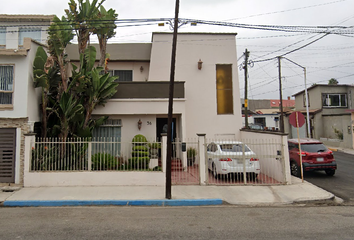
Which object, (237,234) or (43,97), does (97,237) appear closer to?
(237,234)

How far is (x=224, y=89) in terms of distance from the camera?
14.3m

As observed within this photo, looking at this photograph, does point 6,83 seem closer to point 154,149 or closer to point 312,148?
point 154,149

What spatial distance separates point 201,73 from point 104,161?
7.79 meters

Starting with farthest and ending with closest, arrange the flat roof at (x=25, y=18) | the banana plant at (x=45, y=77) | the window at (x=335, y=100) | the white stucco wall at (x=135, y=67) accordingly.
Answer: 1. the window at (x=335, y=100)
2. the white stucco wall at (x=135, y=67)
3. the flat roof at (x=25, y=18)
4. the banana plant at (x=45, y=77)

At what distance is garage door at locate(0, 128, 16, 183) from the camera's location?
915 centimetres

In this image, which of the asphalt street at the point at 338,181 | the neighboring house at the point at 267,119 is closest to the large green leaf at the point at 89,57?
the asphalt street at the point at 338,181

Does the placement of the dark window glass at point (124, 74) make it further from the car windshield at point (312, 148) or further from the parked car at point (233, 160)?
the car windshield at point (312, 148)

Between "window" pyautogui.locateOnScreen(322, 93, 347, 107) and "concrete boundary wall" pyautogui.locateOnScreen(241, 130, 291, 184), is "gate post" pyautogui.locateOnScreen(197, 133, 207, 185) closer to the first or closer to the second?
"concrete boundary wall" pyautogui.locateOnScreen(241, 130, 291, 184)

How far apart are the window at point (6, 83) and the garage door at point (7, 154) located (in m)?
1.12

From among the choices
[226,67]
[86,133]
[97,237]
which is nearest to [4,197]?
[86,133]

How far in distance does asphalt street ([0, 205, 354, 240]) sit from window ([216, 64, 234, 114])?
760 cm

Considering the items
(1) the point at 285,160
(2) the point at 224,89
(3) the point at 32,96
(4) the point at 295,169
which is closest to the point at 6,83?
(3) the point at 32,96

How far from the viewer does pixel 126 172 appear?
29.4ft

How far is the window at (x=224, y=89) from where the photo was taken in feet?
46.3
